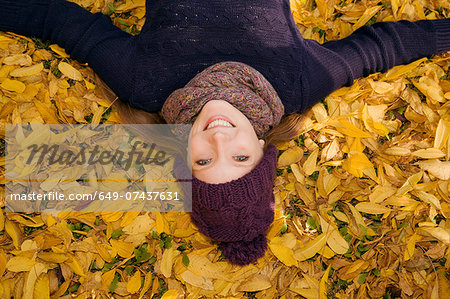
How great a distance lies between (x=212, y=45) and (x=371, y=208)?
144 centimetres

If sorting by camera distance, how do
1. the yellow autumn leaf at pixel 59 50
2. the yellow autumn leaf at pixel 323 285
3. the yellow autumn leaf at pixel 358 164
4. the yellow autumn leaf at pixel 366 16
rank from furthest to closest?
the yellow autumn leaf at pixel 366 16
the yellow autumn leaf at pixel 59 50
the yellow autumn leaf at pixel 358 164
the yellow autumn leaf at pixel 323 285

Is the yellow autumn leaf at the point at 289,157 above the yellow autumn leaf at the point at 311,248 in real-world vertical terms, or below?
above

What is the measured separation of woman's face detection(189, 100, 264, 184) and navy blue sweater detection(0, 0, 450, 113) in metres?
0.42

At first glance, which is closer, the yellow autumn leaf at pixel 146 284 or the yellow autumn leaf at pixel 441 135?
the yellow autumn leaf at pixel 146 284

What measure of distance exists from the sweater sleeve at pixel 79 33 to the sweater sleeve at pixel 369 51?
3.86ft

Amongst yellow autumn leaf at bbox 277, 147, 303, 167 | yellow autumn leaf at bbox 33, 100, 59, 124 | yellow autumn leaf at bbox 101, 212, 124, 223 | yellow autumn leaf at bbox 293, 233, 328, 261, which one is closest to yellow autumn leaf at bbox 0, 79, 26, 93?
yellow autumn leaf at bbox 33, 100, 59, 124

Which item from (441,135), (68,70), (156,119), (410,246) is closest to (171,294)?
(156,119)

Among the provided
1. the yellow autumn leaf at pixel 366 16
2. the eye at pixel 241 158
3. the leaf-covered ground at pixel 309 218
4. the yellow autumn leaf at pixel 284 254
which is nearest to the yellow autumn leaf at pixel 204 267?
the leaf-covered ground at pixel 309 218

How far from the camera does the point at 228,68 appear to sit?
7.54 ft

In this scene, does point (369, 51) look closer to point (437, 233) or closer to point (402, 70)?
point (402, 70)

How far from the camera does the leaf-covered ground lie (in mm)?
2330

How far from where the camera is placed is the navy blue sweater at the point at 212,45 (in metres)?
2.42

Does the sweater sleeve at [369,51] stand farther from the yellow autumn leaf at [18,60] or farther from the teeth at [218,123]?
the yellow autumn leaf at [18,60]

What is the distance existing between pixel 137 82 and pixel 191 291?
1.33 meters
